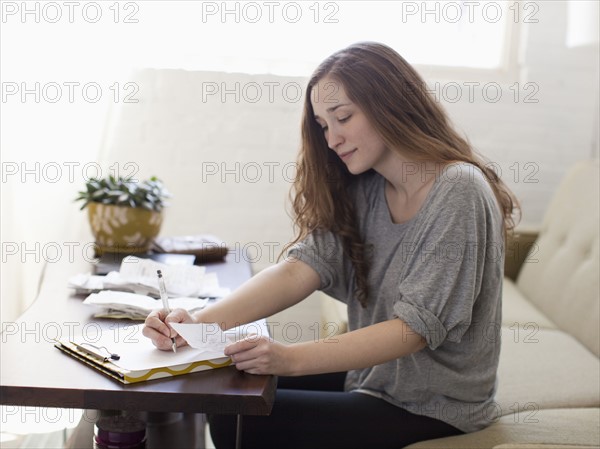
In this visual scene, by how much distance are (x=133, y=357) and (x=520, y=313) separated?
1414 millimetres

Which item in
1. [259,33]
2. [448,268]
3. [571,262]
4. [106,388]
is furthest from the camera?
[259,33]

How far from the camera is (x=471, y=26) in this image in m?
3.08

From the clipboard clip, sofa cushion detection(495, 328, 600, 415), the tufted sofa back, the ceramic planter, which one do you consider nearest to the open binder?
the clipboard clip

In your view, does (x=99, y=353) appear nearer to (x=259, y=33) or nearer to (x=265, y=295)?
(x=265, y=295)

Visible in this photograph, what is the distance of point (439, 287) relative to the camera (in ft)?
4.63

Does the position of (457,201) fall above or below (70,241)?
above

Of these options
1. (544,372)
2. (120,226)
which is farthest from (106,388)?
Answer: (544,372)

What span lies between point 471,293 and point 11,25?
6.36ft

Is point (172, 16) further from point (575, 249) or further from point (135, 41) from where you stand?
point (575, 249)

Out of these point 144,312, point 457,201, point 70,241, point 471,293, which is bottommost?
point 70,241

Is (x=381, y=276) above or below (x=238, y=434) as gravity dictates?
above

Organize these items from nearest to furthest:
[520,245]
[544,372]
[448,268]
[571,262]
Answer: [448,268] < [544,372] < [571,262] < [520,245]

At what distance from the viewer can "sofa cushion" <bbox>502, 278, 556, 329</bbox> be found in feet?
7.60

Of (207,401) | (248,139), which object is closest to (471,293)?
(207,401)
